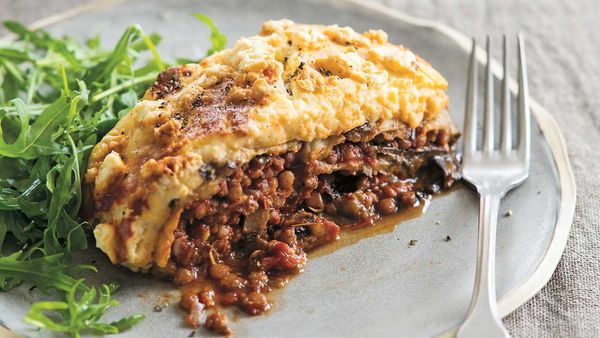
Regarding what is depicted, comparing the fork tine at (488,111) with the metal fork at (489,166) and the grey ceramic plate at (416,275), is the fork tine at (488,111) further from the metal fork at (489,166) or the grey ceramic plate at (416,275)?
the grey ceramic plate at (416,275)

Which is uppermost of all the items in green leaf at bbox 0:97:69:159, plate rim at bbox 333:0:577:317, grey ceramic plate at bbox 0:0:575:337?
green leaf at bbox 0:97:69:159

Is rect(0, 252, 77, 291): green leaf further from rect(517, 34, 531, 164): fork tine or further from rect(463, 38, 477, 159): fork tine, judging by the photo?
rect(517, 34, 531, 164): fork tine

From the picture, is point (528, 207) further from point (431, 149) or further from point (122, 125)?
point (122, 125)

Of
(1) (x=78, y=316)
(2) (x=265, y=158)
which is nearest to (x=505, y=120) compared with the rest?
(2) (x=265, y=158)

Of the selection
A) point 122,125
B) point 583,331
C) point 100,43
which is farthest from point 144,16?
point 583,331

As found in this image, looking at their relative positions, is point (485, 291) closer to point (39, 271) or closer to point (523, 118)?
point (523, 118)

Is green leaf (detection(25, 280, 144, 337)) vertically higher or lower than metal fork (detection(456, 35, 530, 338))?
lower

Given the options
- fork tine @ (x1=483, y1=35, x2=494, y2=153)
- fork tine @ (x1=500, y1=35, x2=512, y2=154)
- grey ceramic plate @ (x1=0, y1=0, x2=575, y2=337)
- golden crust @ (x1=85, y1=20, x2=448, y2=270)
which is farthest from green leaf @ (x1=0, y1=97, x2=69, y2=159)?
fork tine @ (x1=500, y1=35, x2=512, y2=154)
